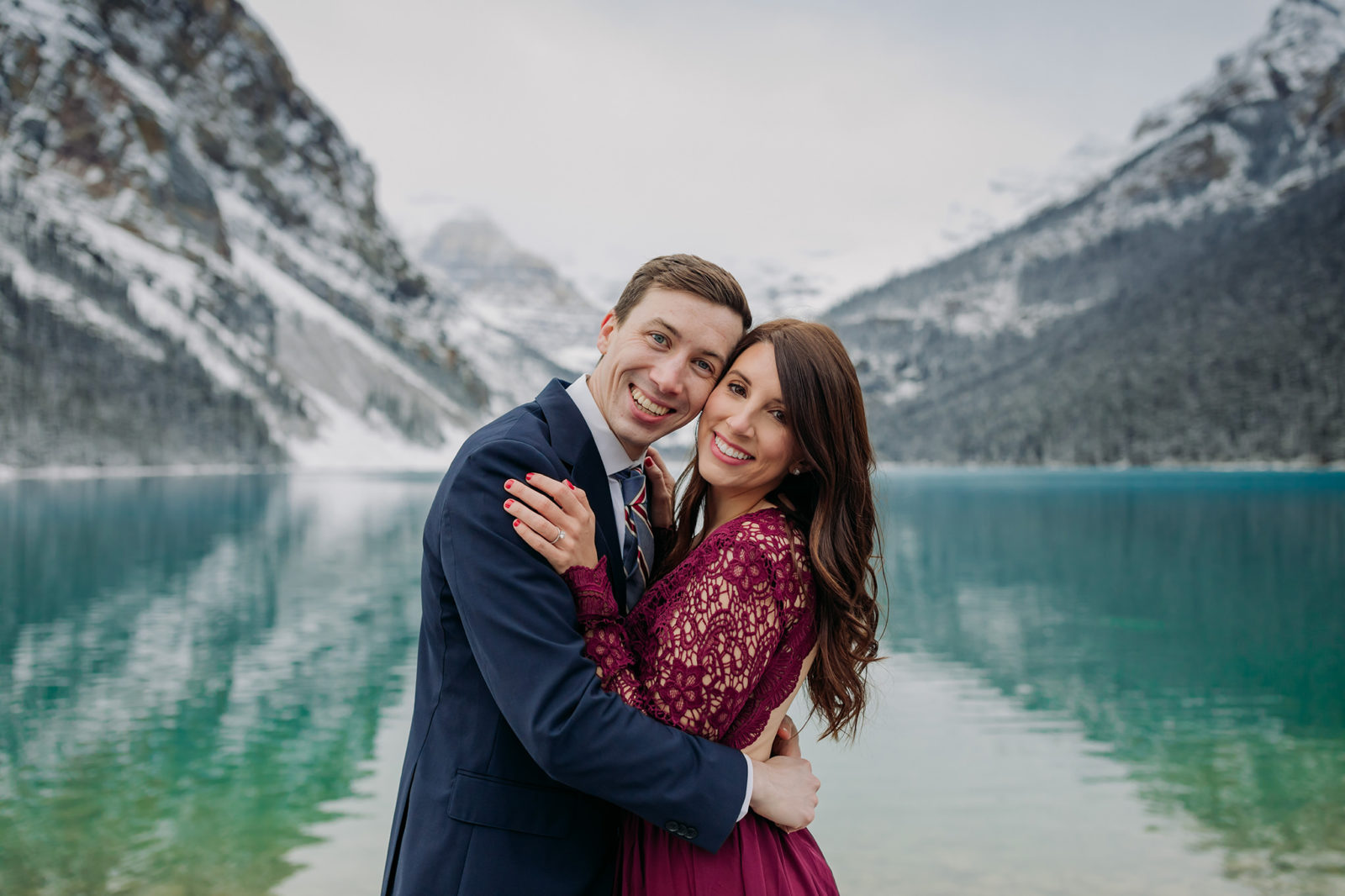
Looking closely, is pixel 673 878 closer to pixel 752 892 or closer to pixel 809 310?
pixel 752 892

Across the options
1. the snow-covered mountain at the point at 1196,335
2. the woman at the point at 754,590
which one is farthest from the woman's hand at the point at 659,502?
the snow-covered mountain at the point at 1196,335

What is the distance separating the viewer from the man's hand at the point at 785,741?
2.71 meters

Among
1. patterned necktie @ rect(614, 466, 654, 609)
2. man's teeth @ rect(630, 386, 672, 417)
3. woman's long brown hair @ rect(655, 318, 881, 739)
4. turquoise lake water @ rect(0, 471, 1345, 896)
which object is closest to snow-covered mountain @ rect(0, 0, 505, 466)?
turquoise lake water @ rect(0, 471, 1345, 896)

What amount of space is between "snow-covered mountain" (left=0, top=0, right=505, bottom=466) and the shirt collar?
79772 mm

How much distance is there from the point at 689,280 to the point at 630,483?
0.67m

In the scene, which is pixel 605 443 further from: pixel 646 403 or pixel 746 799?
pixel 746 799

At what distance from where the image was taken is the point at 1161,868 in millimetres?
7012

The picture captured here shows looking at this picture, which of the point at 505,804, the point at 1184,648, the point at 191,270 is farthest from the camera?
the point at 191,270

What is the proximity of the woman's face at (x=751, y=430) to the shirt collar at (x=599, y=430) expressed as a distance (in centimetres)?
26

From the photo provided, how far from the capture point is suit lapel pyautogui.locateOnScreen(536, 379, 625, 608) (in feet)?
8.23

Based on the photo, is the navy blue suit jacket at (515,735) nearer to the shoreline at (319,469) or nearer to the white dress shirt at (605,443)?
the white dress shirt at (605,443)

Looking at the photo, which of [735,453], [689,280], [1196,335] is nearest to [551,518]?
[735,453]

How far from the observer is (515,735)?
7.49ft

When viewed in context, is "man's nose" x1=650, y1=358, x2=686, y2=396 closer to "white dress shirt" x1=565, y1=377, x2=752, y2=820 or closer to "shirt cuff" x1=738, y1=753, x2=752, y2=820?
"white dress shirt" x1=565, y1=377, x2=752, y2=820
